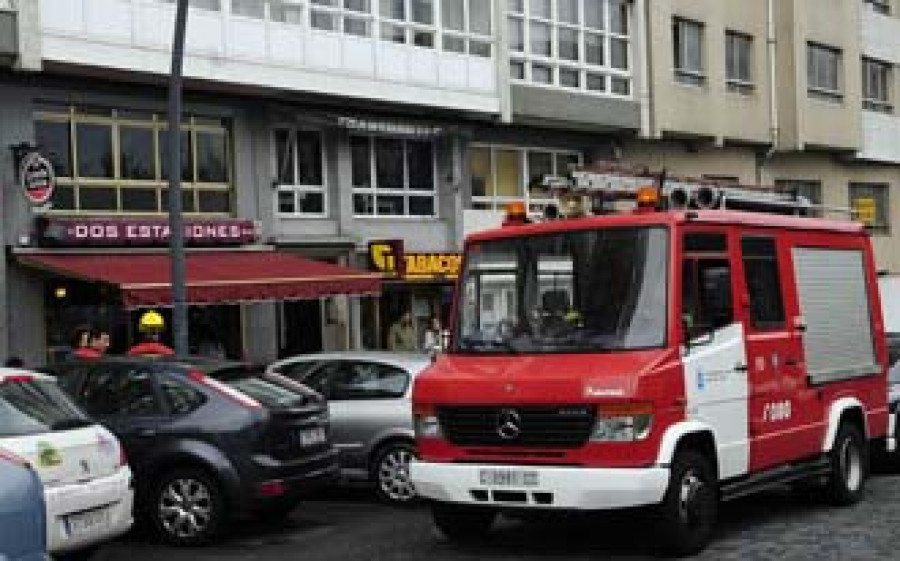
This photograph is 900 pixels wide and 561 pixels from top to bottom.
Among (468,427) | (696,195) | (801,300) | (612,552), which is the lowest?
(612,552)

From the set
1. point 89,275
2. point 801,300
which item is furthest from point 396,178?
point 801,300

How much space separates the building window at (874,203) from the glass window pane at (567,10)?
13579mm

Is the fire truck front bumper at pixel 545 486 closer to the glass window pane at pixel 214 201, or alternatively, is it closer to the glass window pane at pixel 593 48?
the glass window pane at pixel 214 201

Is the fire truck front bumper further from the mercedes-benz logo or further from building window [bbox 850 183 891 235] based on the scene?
building window [bbox 850 183 891 235]

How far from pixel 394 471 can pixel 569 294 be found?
3.53 metres

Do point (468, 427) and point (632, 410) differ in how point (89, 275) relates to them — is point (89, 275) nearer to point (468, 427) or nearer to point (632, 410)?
point (468, 427)

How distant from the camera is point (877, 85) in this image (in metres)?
39.1

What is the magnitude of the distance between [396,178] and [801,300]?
14.1 m

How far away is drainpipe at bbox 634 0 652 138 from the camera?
1133 inches

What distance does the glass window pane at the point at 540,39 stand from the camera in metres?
26.3

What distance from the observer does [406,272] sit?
2361 cm

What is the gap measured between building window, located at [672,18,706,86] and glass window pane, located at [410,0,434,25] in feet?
28.0

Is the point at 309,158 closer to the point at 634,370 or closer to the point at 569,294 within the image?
the point at 569,294

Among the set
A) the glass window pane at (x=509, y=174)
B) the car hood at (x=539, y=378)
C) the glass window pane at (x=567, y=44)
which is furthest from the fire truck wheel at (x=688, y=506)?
the glass window pane at (x=567, y=44)
